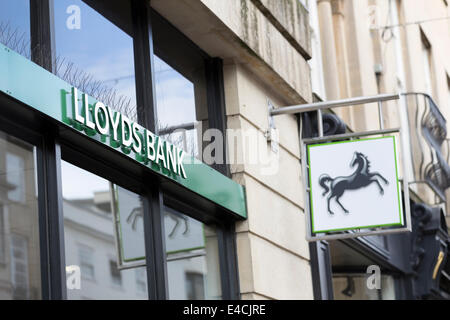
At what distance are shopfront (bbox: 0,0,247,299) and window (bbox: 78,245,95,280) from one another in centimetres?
2

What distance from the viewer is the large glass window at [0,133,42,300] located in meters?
7.60

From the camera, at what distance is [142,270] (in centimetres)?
965

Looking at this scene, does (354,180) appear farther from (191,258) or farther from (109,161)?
(109,161)

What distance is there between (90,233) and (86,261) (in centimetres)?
30

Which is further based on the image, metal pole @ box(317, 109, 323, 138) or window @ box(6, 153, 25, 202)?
metal pole @ box(317, 109, 323, 138)

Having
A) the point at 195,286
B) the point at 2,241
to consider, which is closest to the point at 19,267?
the point at 2,241

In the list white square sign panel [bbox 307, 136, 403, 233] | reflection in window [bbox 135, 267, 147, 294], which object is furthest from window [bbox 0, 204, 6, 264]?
white square sign panel [bbox 307, 136, 403, 233]

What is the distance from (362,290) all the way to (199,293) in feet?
22.2

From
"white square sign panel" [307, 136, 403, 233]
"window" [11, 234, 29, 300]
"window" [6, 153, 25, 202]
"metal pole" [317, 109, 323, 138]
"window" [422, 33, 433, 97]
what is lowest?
"window" [11, 234, 29, 300]

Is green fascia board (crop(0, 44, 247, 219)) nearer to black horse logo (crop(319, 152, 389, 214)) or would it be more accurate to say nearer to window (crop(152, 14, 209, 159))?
window (crop(152, 14, 209, 159))

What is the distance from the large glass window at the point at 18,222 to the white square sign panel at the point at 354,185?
4483mm

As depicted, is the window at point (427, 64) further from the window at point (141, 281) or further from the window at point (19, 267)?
the window at point (19, 267)
